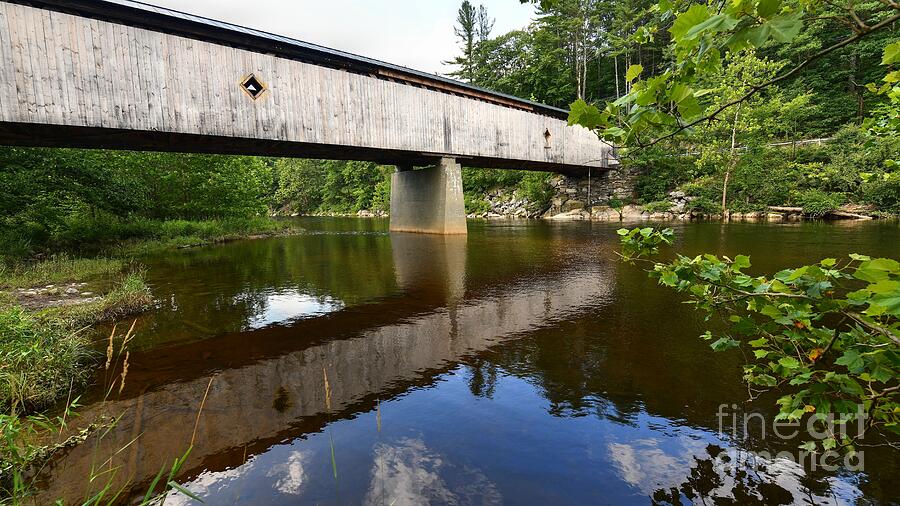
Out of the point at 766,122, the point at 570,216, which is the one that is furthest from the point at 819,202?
the point at 570,216

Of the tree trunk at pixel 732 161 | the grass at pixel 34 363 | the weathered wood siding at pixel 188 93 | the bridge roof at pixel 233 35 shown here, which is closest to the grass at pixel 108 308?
the grass at pixel 34 363

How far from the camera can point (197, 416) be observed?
144 inches

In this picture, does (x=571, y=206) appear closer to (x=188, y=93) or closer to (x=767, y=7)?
(x=188, y=93)

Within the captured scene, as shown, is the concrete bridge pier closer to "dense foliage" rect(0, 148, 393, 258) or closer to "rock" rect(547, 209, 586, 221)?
"dense foliage" rect(0, 148, 393, 258)

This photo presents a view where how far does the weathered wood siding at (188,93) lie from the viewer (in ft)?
31.4

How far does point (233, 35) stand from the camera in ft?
41.1

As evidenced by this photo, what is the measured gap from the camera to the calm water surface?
2.70 meters

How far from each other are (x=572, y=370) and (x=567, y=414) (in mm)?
943

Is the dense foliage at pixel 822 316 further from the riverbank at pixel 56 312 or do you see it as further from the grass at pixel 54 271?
the grass at pixel 54 271

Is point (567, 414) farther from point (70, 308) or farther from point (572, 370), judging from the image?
point (70, 308)

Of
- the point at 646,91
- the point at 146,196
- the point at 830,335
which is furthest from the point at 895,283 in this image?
the point at 146,196

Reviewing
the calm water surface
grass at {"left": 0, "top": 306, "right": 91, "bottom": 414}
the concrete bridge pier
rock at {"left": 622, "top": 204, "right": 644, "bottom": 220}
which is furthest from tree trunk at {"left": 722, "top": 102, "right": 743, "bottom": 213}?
grass at {"left": 0, "top": 306, "right": 91, "bottom": 414}

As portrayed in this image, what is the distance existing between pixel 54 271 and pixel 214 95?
621 cm

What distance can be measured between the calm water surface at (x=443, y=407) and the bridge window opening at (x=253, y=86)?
7563 mm
